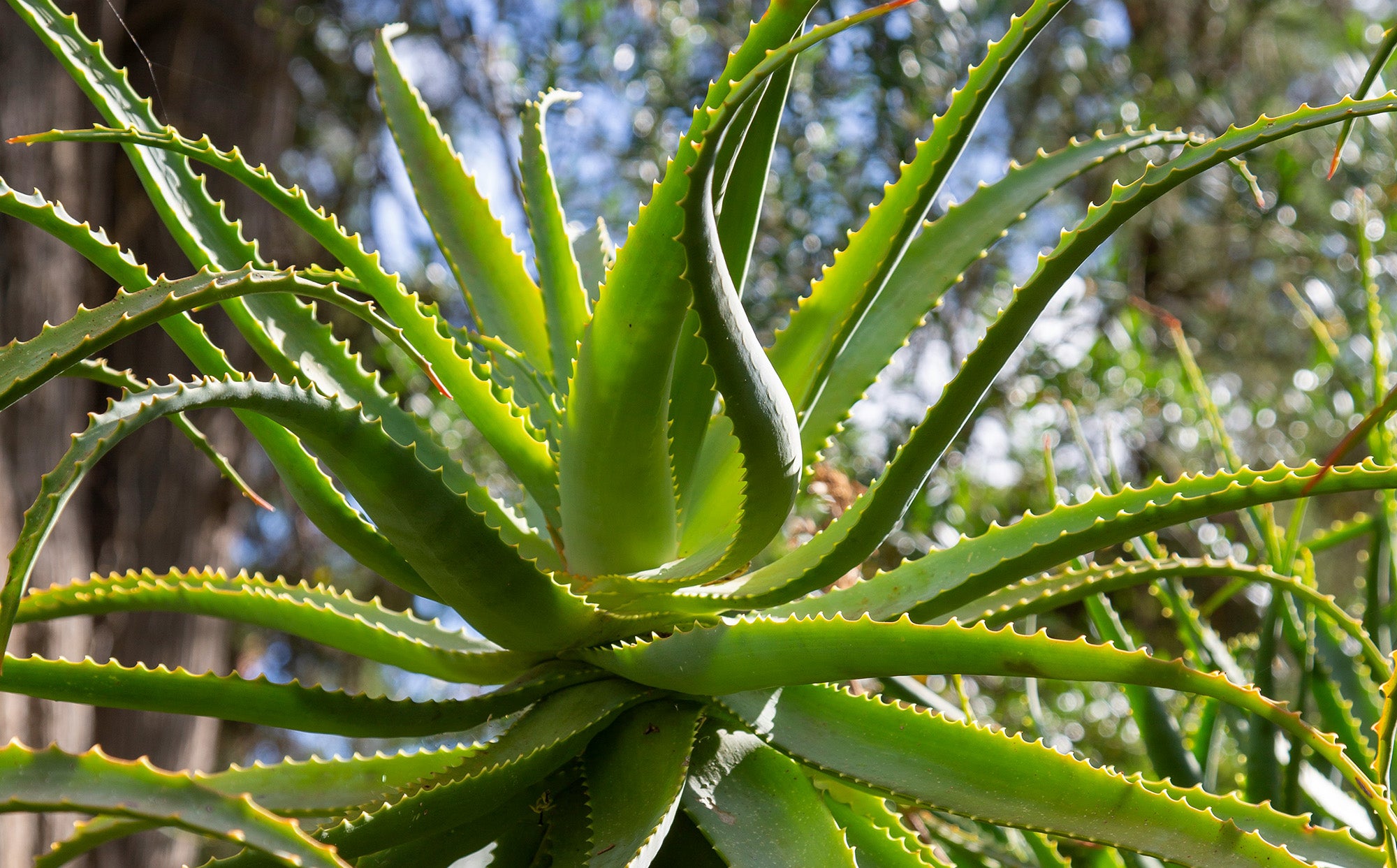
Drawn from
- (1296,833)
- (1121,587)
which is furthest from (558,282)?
(1296,833)

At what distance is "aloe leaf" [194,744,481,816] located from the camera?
71 cm

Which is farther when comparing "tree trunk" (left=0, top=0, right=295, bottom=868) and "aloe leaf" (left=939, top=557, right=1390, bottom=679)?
"tree trunk" (left=0, top=0, right=295, bottom=868)

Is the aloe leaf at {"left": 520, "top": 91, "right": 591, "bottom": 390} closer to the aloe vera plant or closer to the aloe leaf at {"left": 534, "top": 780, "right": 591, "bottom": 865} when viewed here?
the aloe vera plant

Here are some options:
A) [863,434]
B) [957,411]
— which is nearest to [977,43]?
[863,434]

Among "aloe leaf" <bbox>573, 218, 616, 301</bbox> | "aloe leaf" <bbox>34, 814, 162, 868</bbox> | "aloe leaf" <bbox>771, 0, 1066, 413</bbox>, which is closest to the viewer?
"aloe leaf" <bbox>34, 814, 162, 868</bbox>

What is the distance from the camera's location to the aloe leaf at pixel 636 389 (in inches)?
25.1

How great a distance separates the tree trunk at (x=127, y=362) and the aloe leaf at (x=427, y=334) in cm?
161

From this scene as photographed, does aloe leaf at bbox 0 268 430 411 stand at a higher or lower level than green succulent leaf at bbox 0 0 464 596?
lower

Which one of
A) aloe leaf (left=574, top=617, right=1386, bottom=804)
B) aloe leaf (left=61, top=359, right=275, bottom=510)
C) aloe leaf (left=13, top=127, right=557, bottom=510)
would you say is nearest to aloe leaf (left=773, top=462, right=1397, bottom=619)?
aloe leaf (left=574, top=617, right=1386, bottom=804)

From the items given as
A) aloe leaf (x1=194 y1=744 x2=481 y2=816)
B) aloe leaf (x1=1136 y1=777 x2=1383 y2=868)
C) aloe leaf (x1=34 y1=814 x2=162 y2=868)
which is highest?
aloe leaf (x1=194 y1=744 x2=481 y2=816)

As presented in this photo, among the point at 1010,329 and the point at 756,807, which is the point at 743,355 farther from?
the point at 756,807

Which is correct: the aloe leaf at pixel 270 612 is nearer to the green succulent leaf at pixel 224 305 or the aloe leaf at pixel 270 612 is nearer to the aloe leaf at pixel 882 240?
the green succulent leaf at pixel 224 305

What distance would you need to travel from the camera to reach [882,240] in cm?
79

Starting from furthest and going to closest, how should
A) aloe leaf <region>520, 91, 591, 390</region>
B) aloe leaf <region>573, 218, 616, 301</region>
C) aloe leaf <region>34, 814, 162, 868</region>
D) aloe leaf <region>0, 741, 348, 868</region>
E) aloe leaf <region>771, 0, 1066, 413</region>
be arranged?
aloe leaf <region>573, 218, 616, 301</region>
aloe leaf <region>520, 91, 591, 390</region>
aloe leaf <region>771, 0, 1066, 413</region>
aloe leaf <region>34, 814, 162, 868</region>
aloe leaf <region>0, 741, 348, 868</region>
